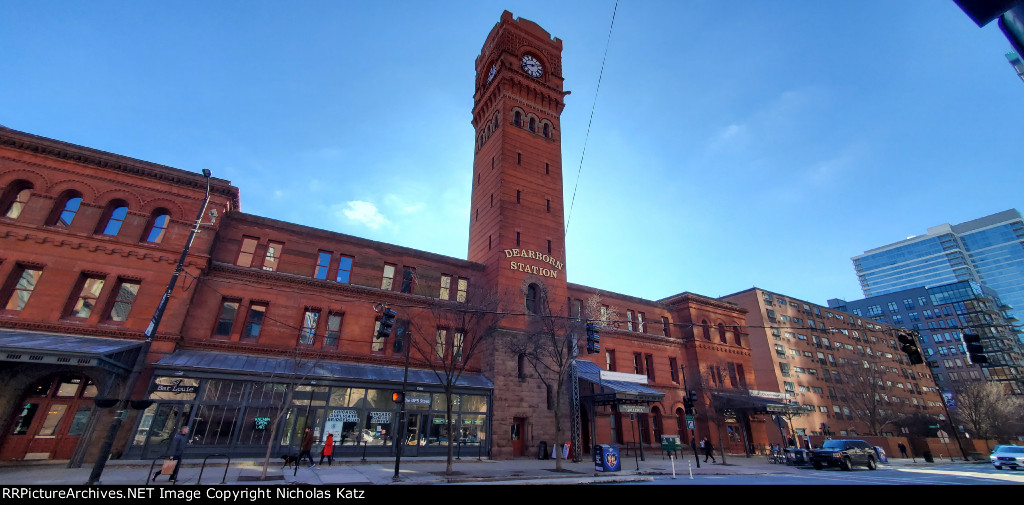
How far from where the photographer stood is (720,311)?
47.1 meters

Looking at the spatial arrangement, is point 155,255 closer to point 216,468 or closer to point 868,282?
point 216,468

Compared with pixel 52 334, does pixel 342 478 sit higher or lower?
lower

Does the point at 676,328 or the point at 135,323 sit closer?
the point at 135,323

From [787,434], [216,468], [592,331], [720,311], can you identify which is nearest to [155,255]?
[216,468]

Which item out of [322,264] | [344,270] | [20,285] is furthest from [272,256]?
[20,285]

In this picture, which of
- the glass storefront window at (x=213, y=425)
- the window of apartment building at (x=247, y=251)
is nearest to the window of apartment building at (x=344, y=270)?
the window of apartment building at (x=247, y=251)

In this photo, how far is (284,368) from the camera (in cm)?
2531

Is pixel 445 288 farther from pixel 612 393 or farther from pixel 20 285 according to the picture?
pixel 20 285

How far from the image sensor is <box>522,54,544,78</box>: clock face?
143ft

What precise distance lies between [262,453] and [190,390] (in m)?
4.91

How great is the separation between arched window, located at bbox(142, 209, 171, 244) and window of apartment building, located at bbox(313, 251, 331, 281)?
8.45m

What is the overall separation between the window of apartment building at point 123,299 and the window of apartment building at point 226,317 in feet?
13.5

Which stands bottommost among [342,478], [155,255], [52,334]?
[342,478]

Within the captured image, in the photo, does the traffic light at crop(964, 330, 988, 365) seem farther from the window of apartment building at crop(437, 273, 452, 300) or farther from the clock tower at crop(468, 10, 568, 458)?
the window of apartment building at crop(437, 273, 452, 300)
